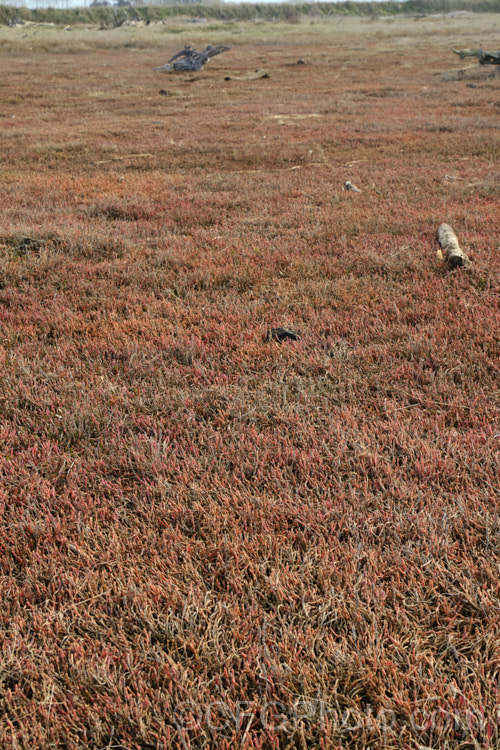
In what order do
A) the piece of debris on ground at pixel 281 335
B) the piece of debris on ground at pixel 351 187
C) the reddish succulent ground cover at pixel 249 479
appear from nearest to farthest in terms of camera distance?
the reddish succulent ground cover at pixel 249 479 → the piece of debris on ground at pixel 281 335 → the piece of debris on ground at pixel 351 187

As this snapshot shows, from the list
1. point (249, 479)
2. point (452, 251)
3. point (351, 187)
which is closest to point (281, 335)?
point (249, 479)

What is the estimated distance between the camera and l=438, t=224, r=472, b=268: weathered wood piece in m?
6.36

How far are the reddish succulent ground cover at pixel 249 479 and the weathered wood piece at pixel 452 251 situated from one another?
0.20 metres

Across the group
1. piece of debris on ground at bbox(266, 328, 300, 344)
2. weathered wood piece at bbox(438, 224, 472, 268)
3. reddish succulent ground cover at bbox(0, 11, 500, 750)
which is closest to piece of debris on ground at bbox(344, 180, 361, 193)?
reddish succulent ground cover at bbox(0, 11, 500, 750)

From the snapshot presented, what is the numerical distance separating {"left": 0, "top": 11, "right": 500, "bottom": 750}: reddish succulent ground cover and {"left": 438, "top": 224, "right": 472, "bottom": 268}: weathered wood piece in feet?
0.65

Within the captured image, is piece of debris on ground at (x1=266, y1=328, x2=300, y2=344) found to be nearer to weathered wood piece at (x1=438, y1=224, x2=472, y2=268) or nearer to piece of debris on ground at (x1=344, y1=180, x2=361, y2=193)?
weathered wood piece at (x1=438, y1=224, x2=472, y2=268)

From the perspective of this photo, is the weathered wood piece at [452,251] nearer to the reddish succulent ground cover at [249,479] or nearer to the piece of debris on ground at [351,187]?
the reddish succulent ground cover at [249,479]

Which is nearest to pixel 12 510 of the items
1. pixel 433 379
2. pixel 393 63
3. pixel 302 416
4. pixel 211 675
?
pixel 211 675

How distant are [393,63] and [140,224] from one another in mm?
39210

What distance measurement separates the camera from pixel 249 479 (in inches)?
131

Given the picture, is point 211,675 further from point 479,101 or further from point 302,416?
point 479,101

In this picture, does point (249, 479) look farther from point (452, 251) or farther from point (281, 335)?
point (452, 251)

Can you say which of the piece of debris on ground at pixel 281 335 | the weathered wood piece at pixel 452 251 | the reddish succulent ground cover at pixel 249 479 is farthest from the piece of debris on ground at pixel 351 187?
the piece of debris on ground at pixel 281 335

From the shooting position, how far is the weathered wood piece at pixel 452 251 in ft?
20.9
